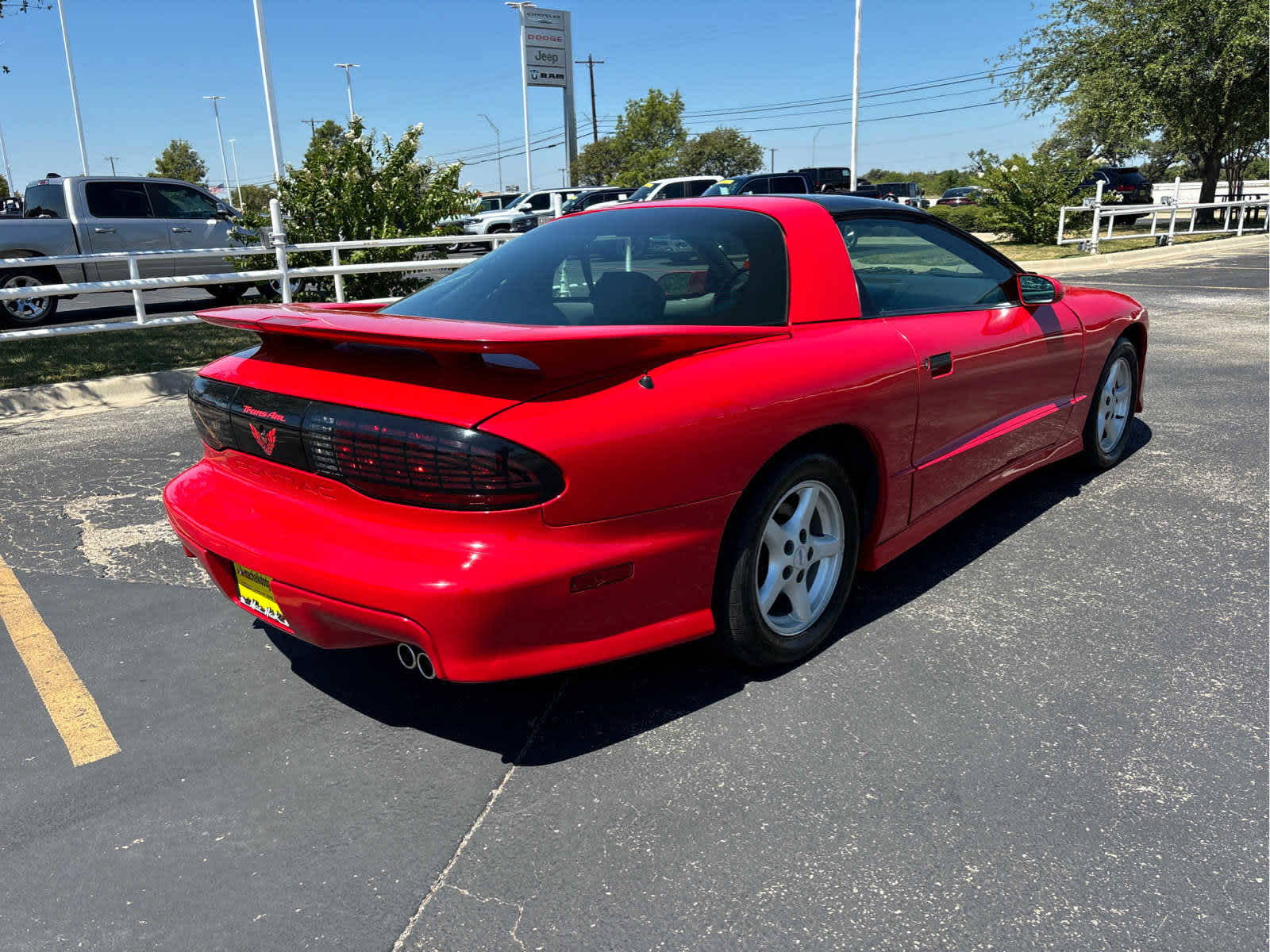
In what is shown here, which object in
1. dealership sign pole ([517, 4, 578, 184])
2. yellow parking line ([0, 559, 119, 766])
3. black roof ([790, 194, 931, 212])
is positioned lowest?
yellow parking line ([0, 559, 119, 766])

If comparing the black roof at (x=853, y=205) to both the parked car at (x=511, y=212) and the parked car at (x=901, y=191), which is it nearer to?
the parked car at (x=511, y=212)

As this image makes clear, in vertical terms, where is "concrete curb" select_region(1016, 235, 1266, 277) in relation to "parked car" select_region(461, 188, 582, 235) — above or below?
below

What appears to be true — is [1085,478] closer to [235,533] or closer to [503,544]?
[503,544]

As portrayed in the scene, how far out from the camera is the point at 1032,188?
22.4 meters

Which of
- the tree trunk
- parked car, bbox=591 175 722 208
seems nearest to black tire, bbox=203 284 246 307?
parked car, bbox=591 175 722 208

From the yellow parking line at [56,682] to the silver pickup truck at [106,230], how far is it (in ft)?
31.2

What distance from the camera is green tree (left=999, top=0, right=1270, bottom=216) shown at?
1051 inches

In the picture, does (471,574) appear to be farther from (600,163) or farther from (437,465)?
(600,163)

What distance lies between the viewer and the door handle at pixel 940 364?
11.1 feet

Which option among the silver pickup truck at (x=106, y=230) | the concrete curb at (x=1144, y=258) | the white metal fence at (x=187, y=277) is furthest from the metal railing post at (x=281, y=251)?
the concrete curb at (x=1144, y=258)

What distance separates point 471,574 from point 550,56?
51500 mm

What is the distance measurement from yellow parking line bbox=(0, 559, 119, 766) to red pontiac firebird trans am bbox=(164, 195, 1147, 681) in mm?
566

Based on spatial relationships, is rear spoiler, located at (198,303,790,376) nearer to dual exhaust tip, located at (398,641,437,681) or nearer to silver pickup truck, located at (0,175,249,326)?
dual exhaust tip, located at (398,641,437,681)

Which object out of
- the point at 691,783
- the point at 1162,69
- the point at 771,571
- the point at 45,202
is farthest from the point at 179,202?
the point at 1162,69
